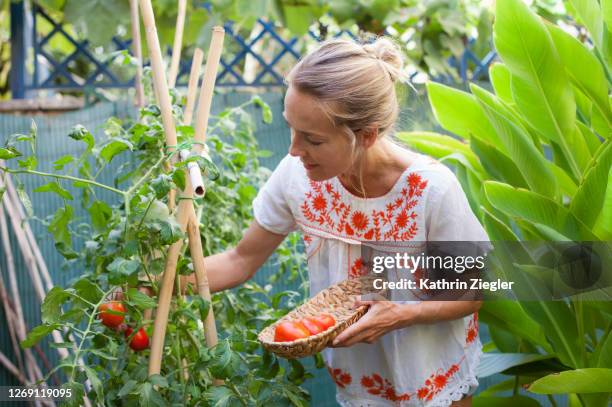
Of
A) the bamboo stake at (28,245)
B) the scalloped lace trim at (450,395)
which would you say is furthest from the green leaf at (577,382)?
the bamboo stake at (28,245)

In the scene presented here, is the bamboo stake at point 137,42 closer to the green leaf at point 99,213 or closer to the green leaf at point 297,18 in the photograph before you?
the green leaf at point 99,213

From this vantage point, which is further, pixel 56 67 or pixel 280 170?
pixel 56 67

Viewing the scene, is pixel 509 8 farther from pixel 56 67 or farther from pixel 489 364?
pixel 56 67

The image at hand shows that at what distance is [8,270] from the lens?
9.26 feet

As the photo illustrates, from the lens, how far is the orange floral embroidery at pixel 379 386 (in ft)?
6.03

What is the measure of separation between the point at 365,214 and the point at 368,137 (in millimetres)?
184

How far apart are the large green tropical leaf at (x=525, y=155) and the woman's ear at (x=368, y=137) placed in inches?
17.6

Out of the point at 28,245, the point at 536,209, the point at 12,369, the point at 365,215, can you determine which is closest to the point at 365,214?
the point at 365,215

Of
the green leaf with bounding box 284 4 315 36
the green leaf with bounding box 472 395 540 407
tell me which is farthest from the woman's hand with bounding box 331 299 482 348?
the green leaf with bounding box 284 4 315 36

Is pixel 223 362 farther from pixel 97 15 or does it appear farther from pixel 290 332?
pixel 97 15

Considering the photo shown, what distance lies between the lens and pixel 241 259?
1.93 m

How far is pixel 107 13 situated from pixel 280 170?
1.65m

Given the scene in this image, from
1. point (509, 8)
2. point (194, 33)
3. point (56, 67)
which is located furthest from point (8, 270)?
point (509, 8)

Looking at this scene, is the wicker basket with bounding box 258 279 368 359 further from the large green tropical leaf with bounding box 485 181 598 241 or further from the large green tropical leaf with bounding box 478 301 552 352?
the large green tropical leaf with bounding box 478 301 552 352
